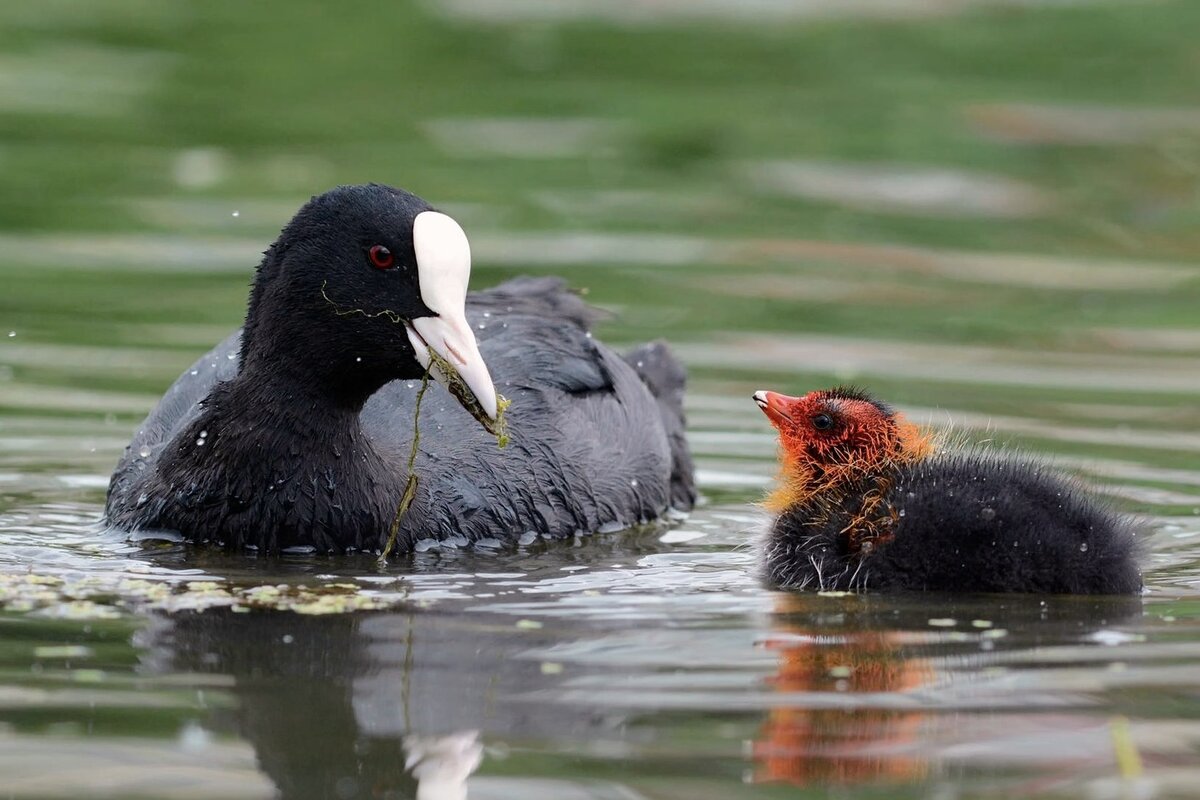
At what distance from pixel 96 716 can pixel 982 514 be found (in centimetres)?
224

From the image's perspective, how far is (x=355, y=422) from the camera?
6160 mm

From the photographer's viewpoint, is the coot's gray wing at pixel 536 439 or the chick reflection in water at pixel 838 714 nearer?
the chick reflection in water at pixel 838 714

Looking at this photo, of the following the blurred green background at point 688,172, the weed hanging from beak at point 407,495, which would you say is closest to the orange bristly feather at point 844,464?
the weed hanging from beak at point 407,495

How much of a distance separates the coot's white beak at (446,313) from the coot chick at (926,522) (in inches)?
30.2

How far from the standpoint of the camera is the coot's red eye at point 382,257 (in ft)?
19.3

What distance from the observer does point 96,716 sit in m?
4.15

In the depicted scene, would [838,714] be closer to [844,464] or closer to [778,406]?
[844,464]

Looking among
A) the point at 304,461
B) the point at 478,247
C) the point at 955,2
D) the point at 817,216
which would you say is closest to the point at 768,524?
the point at 304,461

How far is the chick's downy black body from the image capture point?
5.40 meters

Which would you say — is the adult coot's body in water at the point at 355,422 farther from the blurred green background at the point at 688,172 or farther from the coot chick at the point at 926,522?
the blurred green background at the point at 688,172

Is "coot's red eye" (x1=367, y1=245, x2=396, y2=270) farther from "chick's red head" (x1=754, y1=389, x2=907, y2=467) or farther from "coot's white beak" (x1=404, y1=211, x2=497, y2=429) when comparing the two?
"chick's red head" (x1=754, y1=389, x2=907, y2=467)

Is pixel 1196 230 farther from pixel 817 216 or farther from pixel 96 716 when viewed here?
pixel 96 716

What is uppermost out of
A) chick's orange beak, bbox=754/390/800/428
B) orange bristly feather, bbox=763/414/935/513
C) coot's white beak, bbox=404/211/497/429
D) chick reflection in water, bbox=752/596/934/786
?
coot's white beak, bbox=404/211/497/429

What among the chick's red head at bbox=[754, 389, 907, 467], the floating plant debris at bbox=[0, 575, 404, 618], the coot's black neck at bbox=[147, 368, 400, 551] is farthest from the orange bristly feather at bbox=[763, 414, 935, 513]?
the floating plant debris at bbox=[0, 575, 404, 618]
